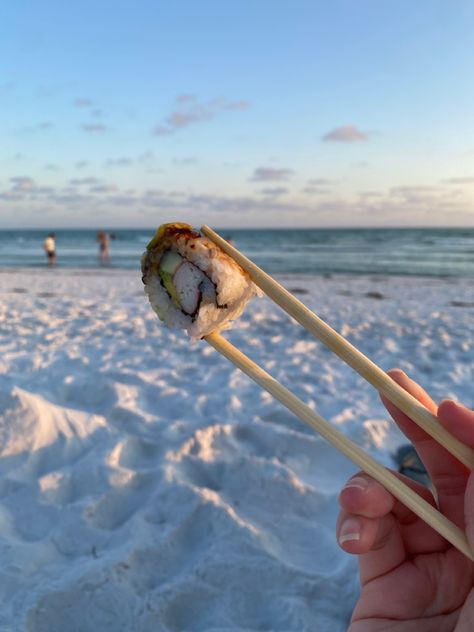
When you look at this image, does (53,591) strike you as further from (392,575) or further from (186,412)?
(186,412)

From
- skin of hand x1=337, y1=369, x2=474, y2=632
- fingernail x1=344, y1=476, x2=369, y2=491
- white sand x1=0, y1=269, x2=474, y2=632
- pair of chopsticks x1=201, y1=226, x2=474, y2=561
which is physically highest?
pair of chopsticks x1=201, y1=226, x2=474, y2=561

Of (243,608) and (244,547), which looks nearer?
(243,608)

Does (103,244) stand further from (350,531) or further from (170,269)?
(350,531)

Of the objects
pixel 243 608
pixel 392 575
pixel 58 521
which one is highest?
pixel 392 575

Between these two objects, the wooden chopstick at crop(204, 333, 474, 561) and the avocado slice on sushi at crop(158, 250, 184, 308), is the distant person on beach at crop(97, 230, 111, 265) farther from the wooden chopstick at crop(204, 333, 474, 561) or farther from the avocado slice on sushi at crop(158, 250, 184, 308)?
the wooden chopstick at crop(204, 333, 474, 561)

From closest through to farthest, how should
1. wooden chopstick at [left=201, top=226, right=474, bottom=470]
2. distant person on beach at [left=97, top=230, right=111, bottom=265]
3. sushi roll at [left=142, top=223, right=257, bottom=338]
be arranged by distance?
wooden chopstick at [left=201, top=226, right=474, bottom=470], sushi roll at [left=142, top=223, right=257, bottom=338], distant person on beach at [left=97, top=230, right=111, bottom=265]

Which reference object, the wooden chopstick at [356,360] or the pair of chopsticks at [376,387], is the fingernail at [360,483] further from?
the wooden chopstick at [356,360]

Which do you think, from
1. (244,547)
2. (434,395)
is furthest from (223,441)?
(434,395)

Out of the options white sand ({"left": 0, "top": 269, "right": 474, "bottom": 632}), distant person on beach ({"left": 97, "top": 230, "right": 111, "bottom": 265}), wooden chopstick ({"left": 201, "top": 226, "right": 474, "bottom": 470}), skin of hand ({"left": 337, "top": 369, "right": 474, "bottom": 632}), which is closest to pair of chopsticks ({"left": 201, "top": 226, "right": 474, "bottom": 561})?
wooden chopstick ({"left": 201, "top": 226, "right": 474, "bottom": 470})
